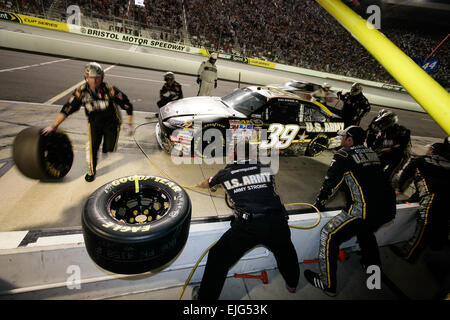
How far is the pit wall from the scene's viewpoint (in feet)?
5.48

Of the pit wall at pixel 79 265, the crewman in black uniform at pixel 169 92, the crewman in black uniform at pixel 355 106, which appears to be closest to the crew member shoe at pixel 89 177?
the pit wall at pixel 79 265

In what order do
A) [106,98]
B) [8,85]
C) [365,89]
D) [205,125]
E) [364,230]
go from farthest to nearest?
1. [365,89]
2. [8,85]
3. [205,125]
4. [106,98]
5. [364,230]

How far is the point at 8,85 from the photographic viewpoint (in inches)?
253

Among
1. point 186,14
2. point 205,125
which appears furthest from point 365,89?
point 205,125

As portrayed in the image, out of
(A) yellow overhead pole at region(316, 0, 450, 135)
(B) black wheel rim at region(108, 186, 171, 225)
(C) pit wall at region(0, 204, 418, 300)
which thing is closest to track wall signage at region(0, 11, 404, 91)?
(B) black wheel rim at region(108, 186, 171, 225)

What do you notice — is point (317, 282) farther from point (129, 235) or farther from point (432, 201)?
point (129, 235)

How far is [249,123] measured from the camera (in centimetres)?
432

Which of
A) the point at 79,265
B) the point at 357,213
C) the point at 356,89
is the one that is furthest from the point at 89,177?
the point at 356,89

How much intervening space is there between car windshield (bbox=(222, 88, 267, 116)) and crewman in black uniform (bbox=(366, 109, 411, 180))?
94.2 inches

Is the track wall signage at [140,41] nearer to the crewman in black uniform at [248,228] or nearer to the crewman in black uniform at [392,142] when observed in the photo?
the crewman in black uniform at [392,142]

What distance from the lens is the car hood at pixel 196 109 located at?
411 cm

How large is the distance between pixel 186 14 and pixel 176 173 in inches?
805
